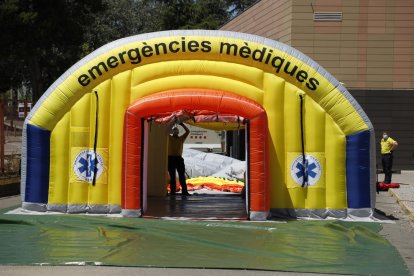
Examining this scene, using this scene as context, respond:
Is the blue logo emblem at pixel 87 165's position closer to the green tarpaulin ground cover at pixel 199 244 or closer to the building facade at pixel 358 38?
the green tarpaulin ground cover at pixel 199 244

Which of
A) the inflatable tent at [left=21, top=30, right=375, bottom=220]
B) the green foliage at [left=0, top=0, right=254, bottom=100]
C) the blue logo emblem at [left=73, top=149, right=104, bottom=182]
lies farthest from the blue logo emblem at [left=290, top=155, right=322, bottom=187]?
the green foliage at [left=0, top=0, right=254, bottom=100]

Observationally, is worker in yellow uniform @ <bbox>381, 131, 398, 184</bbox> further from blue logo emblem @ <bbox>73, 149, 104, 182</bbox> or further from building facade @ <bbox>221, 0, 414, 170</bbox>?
blue logo emblem @ <bbox>73, 149, 104, 182</bbox>

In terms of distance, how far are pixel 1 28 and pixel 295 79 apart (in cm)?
1982

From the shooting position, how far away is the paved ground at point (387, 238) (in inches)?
328

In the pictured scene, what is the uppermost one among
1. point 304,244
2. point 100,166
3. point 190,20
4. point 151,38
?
point 190,20

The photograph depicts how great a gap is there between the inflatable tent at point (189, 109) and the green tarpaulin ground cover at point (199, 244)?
654 mm

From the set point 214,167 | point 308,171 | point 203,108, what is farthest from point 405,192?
point 203,108

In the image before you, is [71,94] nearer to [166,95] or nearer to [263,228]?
[166,95]

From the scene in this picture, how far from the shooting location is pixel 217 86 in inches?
534

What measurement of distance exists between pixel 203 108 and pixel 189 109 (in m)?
0.60

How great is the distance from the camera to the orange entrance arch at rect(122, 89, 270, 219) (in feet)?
41.9

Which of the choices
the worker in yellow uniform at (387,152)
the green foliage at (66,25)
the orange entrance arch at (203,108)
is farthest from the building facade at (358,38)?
the orange entrance arch at (203,108)

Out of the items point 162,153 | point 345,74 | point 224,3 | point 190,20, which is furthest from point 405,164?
point 224,3

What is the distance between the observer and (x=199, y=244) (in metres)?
10.3
